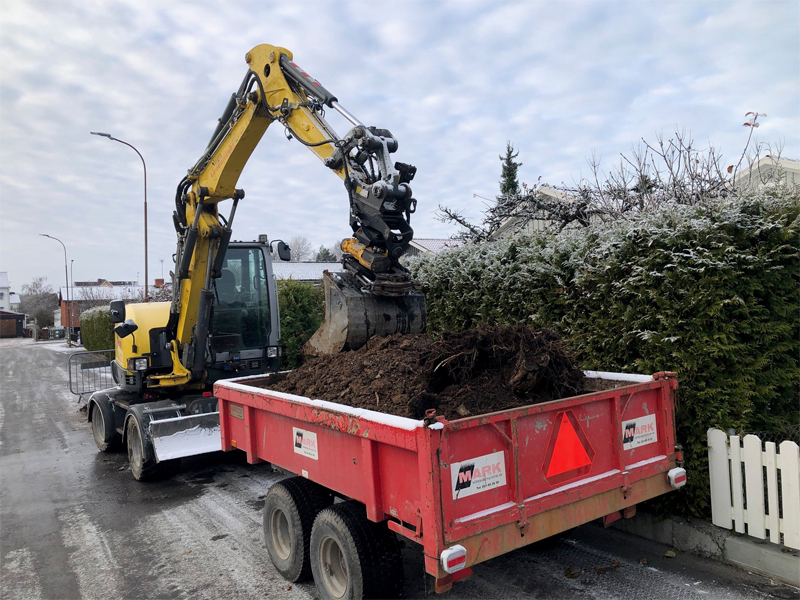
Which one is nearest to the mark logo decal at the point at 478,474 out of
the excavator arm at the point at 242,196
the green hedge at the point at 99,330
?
the excavator arm at the point at 242,196

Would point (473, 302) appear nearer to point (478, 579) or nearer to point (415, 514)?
point (478, 579)

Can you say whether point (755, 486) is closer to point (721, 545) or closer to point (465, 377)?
Result: point (721, 545)

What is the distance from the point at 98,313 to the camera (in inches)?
883

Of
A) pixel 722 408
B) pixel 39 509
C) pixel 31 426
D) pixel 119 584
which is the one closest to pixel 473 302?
pixel 722 408

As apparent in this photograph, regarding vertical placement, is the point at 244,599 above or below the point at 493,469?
below

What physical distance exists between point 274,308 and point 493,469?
5.35 m

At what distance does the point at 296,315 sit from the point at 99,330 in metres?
15.0

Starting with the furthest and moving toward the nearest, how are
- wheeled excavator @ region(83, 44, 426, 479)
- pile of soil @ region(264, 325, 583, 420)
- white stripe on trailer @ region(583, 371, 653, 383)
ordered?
wheeled excavator @ region(83, 44, 426, 479) → white stripe on trailer @ region(583, 371, 653, 383) → pile of soil @ region(264, 325, 583, 420)

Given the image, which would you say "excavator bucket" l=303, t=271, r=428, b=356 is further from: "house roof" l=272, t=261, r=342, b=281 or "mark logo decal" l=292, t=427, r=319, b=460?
"house roof" l=272, t=261, r=342, b=281

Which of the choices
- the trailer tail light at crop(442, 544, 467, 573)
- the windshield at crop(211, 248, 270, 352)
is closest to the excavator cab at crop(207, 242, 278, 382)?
the windshield at crop(211, 248, 270, 352)

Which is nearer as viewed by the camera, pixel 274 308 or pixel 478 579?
pixel 478 579

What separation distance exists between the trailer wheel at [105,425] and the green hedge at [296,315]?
3440mm

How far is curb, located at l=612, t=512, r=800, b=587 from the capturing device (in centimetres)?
381

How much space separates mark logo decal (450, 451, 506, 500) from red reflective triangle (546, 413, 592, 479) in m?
0.39
